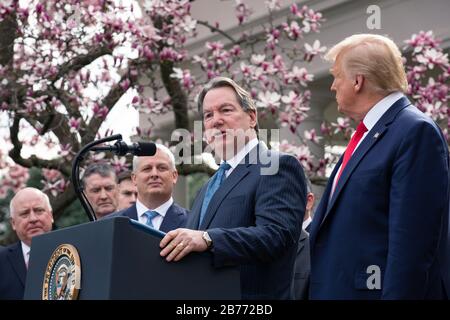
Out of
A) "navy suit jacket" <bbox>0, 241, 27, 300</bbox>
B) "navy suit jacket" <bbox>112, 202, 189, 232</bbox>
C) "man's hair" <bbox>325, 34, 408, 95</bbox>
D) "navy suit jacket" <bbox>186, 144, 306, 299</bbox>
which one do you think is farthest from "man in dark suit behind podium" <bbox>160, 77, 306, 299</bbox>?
"navy suit jacket" <bbox>0, 241, 27, 300</bbox>

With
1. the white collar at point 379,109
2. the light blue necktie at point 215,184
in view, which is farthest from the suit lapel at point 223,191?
the white collar at point 379,109

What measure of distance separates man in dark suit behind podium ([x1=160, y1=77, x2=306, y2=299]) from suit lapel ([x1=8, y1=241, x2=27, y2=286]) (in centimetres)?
243

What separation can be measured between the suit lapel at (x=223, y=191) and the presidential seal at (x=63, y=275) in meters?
0.80

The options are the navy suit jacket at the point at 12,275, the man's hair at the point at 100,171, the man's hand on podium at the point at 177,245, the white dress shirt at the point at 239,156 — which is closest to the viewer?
the man's hand on podium at the point at 177,245

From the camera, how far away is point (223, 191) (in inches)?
165

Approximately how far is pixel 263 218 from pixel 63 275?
0.91 meters

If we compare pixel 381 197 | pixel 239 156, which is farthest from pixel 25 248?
pixel 381 197

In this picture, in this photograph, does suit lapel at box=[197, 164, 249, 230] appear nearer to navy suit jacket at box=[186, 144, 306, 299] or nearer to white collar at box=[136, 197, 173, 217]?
navy suit jacket at box=[186, 144, 306, 299]

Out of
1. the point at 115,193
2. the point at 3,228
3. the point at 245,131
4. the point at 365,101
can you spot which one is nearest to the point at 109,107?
the point at 115,193

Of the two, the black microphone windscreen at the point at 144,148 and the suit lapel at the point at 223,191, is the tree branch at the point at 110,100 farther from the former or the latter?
the black microphone windscreen at the point at 144,148

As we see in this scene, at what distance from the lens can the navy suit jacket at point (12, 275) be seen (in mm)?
6469

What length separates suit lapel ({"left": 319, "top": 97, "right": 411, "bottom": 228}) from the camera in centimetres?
377

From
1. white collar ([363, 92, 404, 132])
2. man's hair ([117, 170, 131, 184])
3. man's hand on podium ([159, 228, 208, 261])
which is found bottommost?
man's hand on podium ([159, 228, 208, 261])
